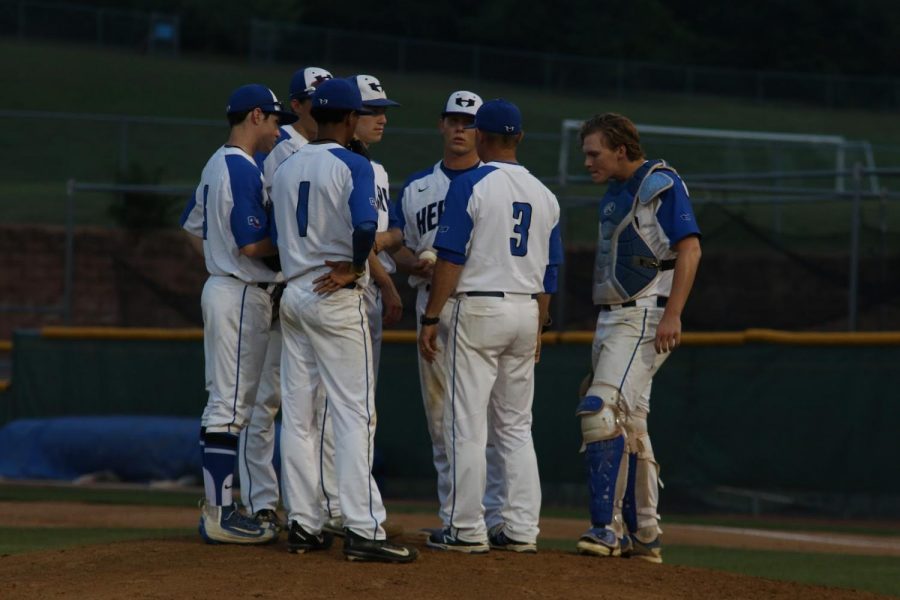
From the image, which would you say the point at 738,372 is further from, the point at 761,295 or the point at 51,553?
the point at 51,553

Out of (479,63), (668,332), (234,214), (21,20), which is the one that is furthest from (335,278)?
(21,20)

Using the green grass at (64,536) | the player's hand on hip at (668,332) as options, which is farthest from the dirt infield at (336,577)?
the green grass at (64,536)

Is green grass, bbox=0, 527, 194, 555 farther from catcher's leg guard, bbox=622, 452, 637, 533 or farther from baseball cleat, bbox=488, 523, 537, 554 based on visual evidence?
catcher's leg guard, bbox=622, 452, 637, 533

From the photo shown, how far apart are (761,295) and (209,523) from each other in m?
8.16

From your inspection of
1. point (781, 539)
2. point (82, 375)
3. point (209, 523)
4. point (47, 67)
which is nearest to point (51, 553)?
point (209, 523)

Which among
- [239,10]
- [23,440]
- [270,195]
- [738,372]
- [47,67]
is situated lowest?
[23,440]

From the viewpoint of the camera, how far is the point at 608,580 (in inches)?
252

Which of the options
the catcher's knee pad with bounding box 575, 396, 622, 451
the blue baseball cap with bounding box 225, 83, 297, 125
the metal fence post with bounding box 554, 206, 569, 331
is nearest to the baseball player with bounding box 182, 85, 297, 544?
the blue baseball cap with bounding box 225, 83, 297, 125

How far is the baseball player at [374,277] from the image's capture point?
7.03m

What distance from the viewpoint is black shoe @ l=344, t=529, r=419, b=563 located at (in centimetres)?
644

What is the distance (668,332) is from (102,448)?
8.56m

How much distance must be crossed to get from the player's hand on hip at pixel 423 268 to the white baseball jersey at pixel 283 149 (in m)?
0.91

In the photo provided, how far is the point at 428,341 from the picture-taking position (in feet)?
23.2

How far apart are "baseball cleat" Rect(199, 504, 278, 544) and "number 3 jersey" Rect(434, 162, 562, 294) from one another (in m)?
1.56
